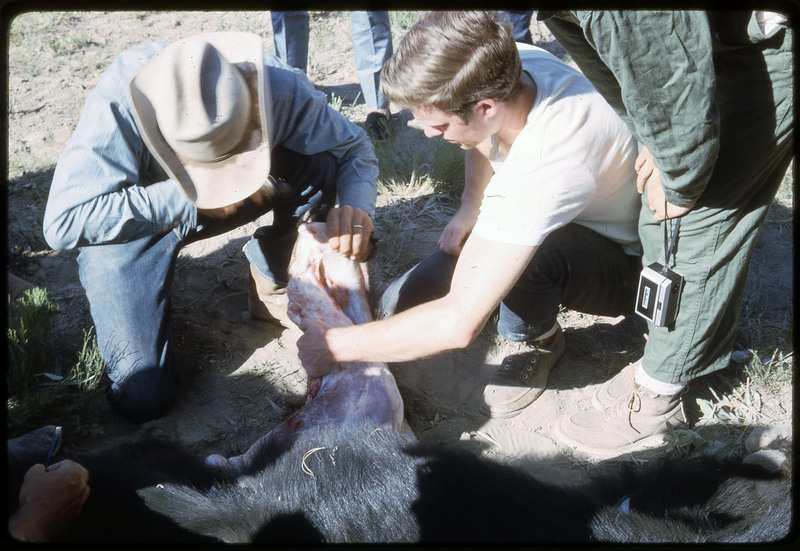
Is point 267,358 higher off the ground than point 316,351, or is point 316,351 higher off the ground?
point 316,351

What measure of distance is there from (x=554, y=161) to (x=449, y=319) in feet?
2.04

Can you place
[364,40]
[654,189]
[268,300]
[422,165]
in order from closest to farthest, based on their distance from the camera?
[654,189] → [268,300] → [422,165] → [364,40]

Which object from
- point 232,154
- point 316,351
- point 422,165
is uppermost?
point 232,154

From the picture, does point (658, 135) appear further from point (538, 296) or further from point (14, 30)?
point (14, 30)

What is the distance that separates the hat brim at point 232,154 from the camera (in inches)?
100

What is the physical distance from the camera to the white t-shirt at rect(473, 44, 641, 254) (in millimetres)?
2084

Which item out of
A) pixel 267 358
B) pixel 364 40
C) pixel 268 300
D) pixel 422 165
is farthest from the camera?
pixel 364 40

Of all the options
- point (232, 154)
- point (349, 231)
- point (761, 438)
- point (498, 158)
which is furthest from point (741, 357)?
point (232, 154)

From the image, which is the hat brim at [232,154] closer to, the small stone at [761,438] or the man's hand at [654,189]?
the man's hand at [654,189]

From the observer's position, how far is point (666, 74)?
1.78m

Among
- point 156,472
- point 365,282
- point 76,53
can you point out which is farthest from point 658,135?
point 76,53

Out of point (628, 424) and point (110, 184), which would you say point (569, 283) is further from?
point (110, 184)

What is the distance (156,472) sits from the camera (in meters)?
2.29

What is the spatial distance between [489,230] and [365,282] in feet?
3.56
